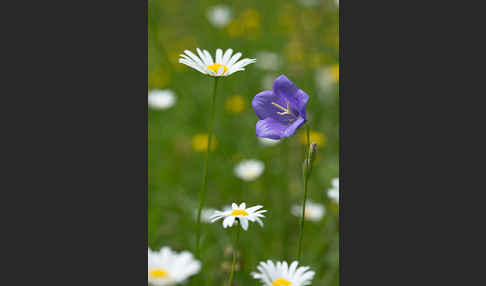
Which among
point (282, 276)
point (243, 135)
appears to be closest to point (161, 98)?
point (243, 135)

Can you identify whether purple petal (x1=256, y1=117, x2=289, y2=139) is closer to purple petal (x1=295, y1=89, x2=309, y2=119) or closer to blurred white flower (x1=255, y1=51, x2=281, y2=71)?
purple petal (x1=295, y1=89, x2=309, y2=119)

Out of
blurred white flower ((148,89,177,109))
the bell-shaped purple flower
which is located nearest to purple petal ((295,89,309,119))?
the bell-shaped purple flower

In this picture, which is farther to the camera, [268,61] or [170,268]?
[268,61]

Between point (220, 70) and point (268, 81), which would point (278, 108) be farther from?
point (268, 81)

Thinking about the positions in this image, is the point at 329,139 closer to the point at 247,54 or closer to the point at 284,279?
the point at 247,54

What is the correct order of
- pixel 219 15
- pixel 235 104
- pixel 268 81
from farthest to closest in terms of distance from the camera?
pixel 219 15
pixel 268 81
pixel 235 104

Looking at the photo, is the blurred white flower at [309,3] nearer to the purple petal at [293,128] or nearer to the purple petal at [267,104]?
the purple petal at [267,104]
